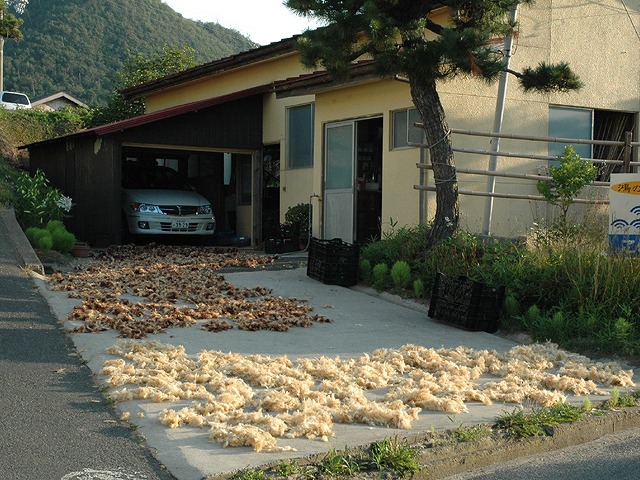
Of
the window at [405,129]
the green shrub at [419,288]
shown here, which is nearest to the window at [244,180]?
the window at [405,129]

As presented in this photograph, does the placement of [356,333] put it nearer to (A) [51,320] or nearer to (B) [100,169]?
(A) [51,320]

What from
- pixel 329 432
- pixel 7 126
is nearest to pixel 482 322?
pixel 329 432

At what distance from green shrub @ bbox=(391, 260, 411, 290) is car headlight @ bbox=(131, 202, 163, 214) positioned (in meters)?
7.95

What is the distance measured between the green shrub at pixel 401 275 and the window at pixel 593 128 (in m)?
5.37

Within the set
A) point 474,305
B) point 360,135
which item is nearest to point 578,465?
point 474,305

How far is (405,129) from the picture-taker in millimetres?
14547

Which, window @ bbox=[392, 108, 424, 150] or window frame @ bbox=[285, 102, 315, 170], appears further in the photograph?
window frame @ bbox=[285, 102, 315, 170]

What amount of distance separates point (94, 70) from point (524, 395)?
257 ft

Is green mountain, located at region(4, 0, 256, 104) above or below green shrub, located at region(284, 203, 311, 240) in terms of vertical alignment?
above

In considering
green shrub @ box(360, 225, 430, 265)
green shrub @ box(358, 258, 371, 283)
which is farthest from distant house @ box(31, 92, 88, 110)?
green shrub @ box(358, 258, 371, 283)

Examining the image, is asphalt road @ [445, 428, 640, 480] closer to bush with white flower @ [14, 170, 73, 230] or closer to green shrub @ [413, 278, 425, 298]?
green shrub @ [413, 278, 425, 298]

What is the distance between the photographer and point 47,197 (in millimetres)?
16125

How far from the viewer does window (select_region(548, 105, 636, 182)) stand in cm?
1577

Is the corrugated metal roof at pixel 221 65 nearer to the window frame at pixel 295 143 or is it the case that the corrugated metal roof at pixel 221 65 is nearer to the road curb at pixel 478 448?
the window frame at pixel 295 143
